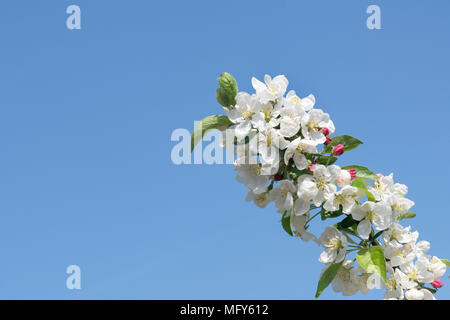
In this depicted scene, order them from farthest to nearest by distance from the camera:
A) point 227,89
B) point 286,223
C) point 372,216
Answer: point 286,223, point 227,89, point 372,216

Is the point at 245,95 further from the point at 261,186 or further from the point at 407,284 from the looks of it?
the point at 407,284

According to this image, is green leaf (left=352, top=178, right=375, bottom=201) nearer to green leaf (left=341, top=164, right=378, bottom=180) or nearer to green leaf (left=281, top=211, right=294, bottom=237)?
green leaf (left=341, top=164, right=378, bottom=180)

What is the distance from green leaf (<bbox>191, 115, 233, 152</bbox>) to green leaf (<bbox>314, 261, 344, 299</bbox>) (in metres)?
0.95

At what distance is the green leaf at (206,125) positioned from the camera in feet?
8.98

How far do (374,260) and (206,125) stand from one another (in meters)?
1.13

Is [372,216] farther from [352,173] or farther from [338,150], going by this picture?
[338,150]

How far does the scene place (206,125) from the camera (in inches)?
108

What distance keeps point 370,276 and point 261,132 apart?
927 millimetres

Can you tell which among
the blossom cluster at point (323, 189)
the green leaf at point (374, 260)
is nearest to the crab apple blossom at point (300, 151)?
the blossom cluster at point (323, 189)

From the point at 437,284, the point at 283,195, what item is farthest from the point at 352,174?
the point at 437,284

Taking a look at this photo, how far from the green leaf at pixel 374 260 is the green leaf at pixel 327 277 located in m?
0.15

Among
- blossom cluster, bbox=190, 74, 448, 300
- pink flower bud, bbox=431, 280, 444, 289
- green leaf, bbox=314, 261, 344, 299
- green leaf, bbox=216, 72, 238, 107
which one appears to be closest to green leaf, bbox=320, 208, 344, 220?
blossom cluster, bbox=190, 74, 448, 300

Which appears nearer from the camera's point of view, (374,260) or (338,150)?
(374,260)

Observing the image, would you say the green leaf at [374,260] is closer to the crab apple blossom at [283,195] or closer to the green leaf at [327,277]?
the green leaf at [327,277]
